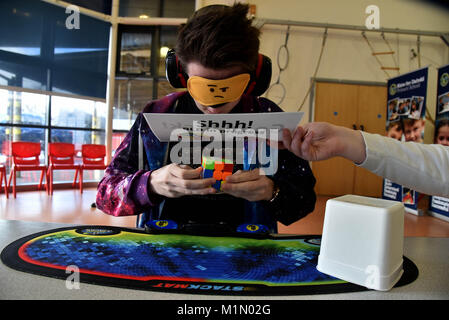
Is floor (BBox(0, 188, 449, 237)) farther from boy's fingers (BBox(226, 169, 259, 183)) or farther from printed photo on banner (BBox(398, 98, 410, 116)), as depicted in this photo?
boy's fingers (BBox(226, 169, 259, 183))

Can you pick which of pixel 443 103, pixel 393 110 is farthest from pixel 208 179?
pixel 393 110

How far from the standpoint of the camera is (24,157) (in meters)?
4.65

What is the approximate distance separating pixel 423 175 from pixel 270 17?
548 centimetres

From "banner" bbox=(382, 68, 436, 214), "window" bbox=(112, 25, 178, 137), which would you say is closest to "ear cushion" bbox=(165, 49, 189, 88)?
"banner" bbox=(382, 68, 436, 214)

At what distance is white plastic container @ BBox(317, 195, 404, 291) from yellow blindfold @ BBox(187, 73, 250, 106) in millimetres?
454

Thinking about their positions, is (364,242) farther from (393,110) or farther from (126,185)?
(393,110)

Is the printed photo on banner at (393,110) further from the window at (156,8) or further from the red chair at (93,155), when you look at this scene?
the red chair at (93,155)

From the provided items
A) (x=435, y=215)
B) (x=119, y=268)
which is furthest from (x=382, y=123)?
(x=119, y=268)

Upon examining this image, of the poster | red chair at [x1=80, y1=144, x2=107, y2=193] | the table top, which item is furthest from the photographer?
red chair at [x1=80, y1=144, x2=107, y2=193]

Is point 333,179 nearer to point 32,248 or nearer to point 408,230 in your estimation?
A: point 408,230

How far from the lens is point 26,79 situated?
5098mm

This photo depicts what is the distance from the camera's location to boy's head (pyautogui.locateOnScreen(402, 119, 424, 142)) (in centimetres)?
414

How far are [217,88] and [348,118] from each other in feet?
18.1
